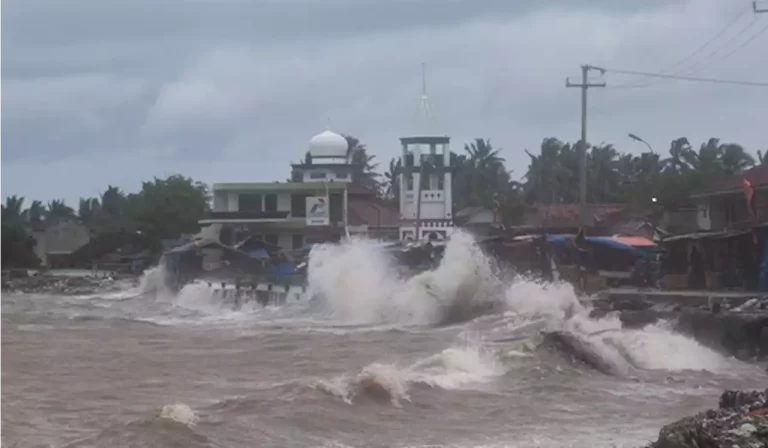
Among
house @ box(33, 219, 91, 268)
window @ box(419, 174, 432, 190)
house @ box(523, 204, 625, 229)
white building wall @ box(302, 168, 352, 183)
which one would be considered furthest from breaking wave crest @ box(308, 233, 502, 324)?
house @ box(33, 219, 91, 268)

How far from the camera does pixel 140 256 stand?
7800 centimetres

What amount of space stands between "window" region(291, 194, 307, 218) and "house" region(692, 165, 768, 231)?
28.5m

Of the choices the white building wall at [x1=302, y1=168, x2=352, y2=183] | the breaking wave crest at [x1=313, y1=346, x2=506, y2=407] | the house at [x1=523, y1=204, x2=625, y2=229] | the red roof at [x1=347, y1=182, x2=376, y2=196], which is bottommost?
the breaking wave crest at [x1=313, y1=346, x2=506, y2=407]

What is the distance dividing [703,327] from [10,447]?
14.3 m

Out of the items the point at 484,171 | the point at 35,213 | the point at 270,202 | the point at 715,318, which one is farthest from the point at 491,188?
the point at 715,318

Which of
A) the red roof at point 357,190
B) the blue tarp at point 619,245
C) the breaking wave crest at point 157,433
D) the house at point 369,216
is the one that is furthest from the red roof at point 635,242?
the red roof at point 357,190

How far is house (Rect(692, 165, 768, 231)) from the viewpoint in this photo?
3738 centimetres

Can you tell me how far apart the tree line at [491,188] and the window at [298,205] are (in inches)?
436

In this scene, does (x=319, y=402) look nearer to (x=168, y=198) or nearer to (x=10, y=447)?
(x=10, y=447)

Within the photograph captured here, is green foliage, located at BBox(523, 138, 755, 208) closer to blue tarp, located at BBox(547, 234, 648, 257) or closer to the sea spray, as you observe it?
blue tarp, located at BBox(547, 234, 648, 257)

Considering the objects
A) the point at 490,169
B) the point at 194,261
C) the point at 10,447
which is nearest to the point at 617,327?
the point at 10,447

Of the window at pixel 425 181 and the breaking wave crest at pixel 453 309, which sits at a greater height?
the window at pixel 425 181

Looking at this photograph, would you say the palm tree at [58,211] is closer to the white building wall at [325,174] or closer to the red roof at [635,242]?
the white building wall at [325,174]

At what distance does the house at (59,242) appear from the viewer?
8950 cm
